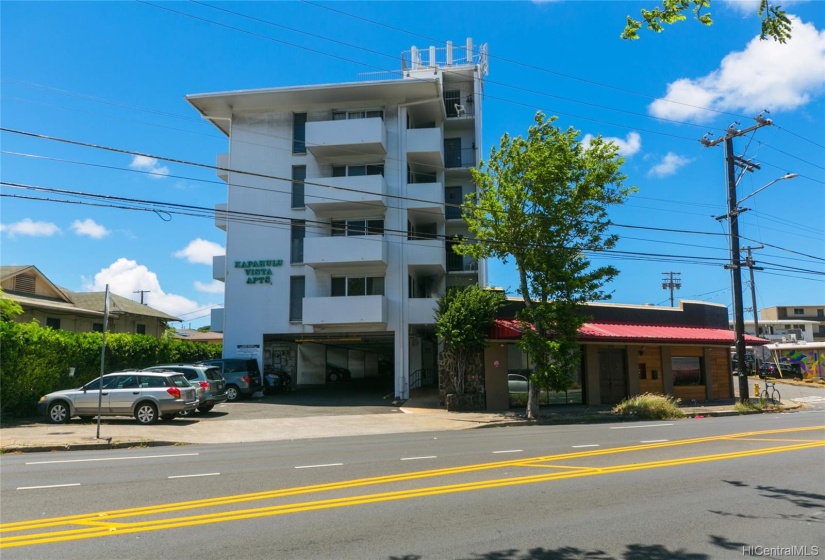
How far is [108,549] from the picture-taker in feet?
18.7

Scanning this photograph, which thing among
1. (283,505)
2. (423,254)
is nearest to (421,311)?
(423,254)

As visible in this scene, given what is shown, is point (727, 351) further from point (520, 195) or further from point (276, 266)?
point (276, 266)

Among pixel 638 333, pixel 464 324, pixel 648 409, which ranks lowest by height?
pixel 648 409

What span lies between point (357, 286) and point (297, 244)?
380cm

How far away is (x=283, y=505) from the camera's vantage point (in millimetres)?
7305

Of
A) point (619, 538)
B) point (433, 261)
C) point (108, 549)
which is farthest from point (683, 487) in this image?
point (433, 261)

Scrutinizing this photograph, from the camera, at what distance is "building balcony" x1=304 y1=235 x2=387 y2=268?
89.7 feet

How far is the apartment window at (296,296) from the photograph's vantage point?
2906 centimetres

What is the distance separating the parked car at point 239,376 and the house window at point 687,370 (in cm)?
1929

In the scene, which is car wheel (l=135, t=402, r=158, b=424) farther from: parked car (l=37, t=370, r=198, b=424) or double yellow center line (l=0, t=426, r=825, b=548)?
double yellow center line (l=0, t=426, r=825, b=548)

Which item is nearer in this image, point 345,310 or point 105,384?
point 105,384

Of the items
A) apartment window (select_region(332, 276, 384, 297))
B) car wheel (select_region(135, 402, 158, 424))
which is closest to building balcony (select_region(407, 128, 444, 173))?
apartment window (select_region(332, 276, 384, 297))

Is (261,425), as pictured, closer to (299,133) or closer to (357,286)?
(357,286)

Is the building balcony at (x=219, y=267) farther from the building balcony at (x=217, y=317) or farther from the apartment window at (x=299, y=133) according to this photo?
the apartment window at (x=299, y=133)
